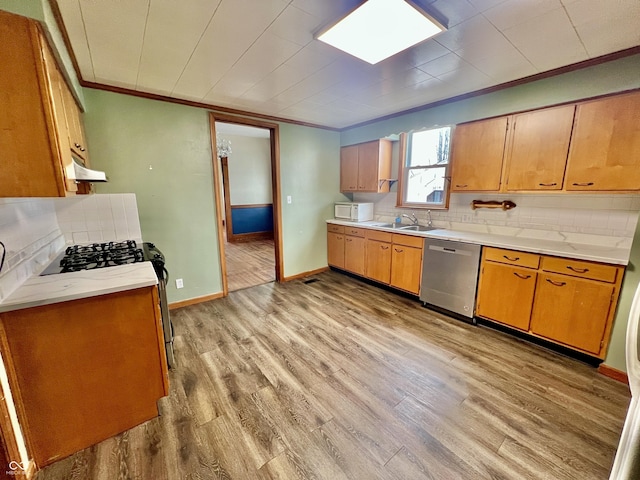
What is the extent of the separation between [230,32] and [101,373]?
218 centimetres

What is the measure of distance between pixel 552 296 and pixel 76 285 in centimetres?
→ 340

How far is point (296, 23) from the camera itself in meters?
1.55

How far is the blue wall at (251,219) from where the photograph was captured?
22.5 feet

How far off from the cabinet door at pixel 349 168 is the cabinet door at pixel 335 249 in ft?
2.68

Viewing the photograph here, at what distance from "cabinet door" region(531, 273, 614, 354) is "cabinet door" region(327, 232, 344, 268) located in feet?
8.23

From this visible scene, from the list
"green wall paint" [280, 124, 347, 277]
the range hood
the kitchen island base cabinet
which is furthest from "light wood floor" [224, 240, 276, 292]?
the range hood

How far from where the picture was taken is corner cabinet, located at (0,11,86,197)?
1.09m

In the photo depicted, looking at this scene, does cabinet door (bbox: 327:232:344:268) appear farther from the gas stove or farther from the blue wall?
the blue wall

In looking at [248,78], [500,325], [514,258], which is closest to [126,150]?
[248,78]

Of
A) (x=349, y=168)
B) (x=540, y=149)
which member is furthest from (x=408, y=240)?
(x=349, y=168)

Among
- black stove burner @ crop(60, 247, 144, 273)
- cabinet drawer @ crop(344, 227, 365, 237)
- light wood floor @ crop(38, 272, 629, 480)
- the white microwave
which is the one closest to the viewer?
light wood floor @ crop(38, 272, 629, 480)

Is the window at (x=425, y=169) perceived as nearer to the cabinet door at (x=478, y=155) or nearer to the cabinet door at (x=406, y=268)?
the cabinet door at (x=478, y=155)

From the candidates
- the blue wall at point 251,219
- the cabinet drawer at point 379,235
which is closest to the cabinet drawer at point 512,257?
the cabinet drawer at point 379,235

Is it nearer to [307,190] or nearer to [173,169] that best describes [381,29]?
[173,169]
